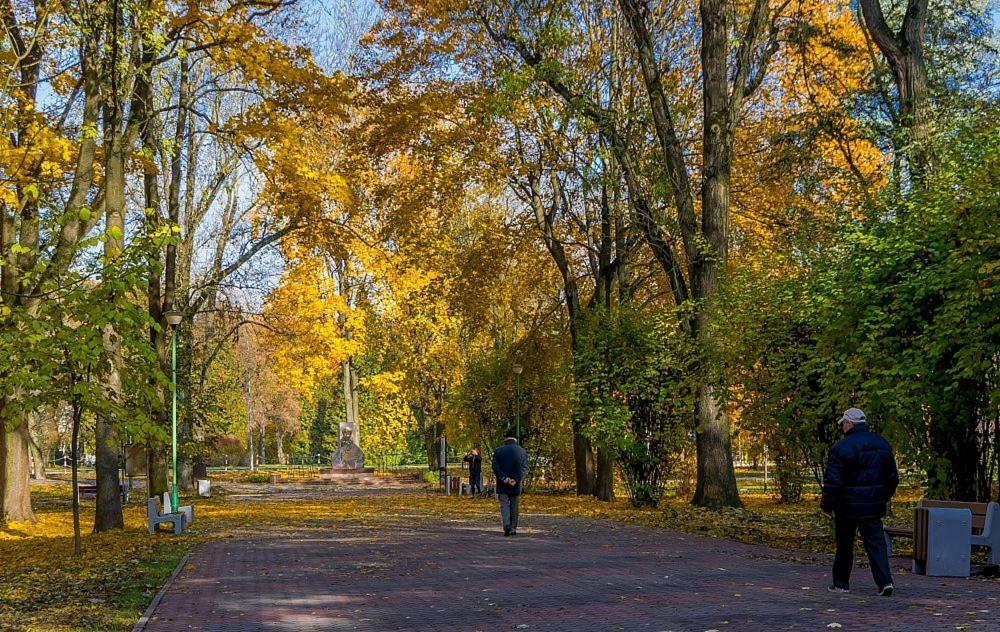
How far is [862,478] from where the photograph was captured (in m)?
9.86

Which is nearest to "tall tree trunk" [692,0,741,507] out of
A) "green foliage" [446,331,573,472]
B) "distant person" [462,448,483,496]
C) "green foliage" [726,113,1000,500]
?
"green foliage" [726,113,1000,500]

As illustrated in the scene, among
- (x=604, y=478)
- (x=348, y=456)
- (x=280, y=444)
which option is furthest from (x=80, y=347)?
(x=280, y=444)

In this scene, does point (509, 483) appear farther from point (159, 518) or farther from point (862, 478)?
point (862, 478)

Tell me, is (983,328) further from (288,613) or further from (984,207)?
(288,613)

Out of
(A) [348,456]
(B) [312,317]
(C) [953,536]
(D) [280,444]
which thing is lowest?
(D) [280,444]

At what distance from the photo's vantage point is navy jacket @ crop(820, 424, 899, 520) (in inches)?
387

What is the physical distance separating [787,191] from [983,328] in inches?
679

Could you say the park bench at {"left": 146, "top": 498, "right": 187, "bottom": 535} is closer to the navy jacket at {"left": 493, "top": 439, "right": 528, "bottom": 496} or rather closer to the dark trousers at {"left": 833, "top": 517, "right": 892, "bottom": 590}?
the navy jacket at {"left": 493, "top": 439, "right": 528, "bottom": 496}

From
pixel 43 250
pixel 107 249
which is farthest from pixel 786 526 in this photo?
pixel 43 250

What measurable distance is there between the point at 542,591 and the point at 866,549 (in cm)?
322

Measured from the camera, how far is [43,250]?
23.6 m

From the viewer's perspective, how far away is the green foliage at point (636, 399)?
24.2 meters

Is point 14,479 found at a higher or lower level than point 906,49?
lower

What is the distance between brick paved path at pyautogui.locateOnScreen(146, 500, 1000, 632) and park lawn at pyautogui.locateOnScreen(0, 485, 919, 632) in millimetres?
656
